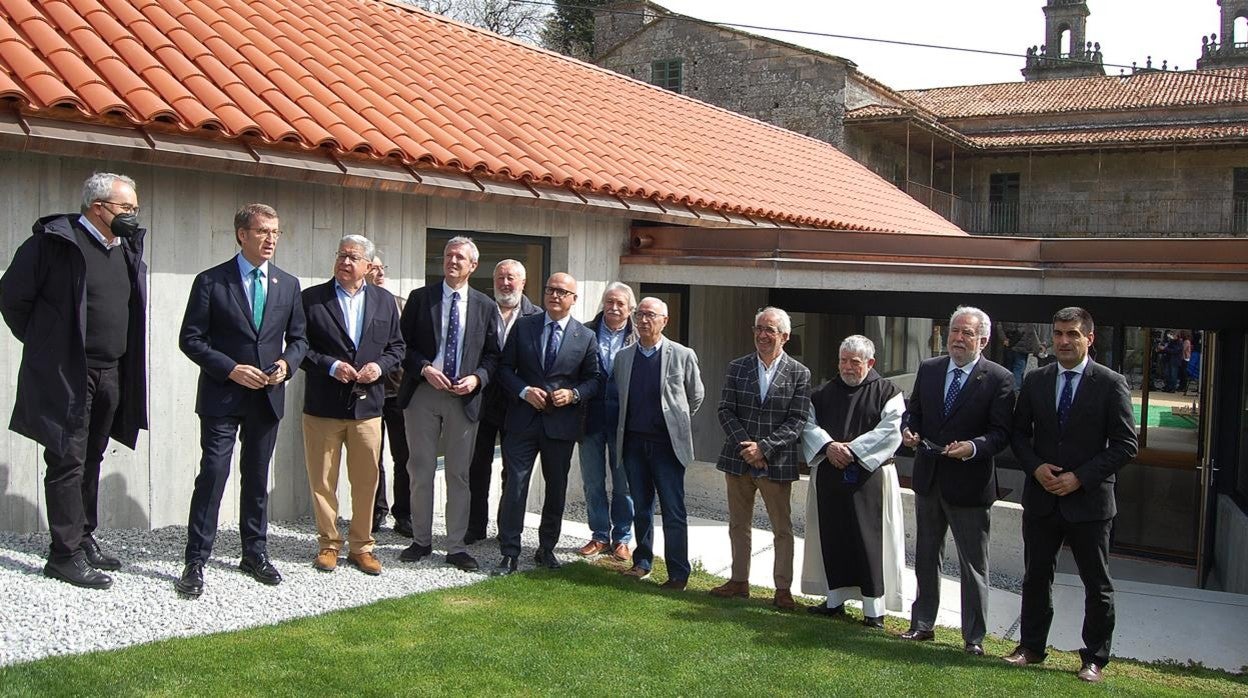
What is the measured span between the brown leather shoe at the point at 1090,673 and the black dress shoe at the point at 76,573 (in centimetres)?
489

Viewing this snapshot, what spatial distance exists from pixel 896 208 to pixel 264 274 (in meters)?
14.5

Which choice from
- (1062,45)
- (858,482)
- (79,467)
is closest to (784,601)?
(858,482)

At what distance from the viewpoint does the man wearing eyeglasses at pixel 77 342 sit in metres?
4.97

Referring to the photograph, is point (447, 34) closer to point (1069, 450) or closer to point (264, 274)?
point (264, 274)

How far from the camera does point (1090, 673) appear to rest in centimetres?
541

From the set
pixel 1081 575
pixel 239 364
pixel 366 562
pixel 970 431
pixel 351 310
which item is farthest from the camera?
pixel 366 562

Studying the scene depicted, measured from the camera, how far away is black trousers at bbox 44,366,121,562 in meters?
5.02

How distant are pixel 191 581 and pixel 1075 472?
4490 mm

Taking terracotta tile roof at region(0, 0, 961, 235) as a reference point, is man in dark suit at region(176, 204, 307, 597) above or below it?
below

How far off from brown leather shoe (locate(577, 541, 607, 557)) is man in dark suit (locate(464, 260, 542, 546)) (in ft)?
2.30

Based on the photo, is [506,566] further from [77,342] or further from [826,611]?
[77,342]

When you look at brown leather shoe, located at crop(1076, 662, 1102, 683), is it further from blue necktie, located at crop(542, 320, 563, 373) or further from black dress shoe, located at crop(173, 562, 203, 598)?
Result: black dress shoe, located at crop(173, 562, 203, 598)

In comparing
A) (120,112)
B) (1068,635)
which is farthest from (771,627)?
(120,112)

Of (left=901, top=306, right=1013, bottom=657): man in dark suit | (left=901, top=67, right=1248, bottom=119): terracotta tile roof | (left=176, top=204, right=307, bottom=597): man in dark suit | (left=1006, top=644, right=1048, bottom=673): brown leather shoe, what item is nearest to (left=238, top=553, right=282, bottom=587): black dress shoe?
(left=176, top=204, right=307, bottom=597): man in dark suit
